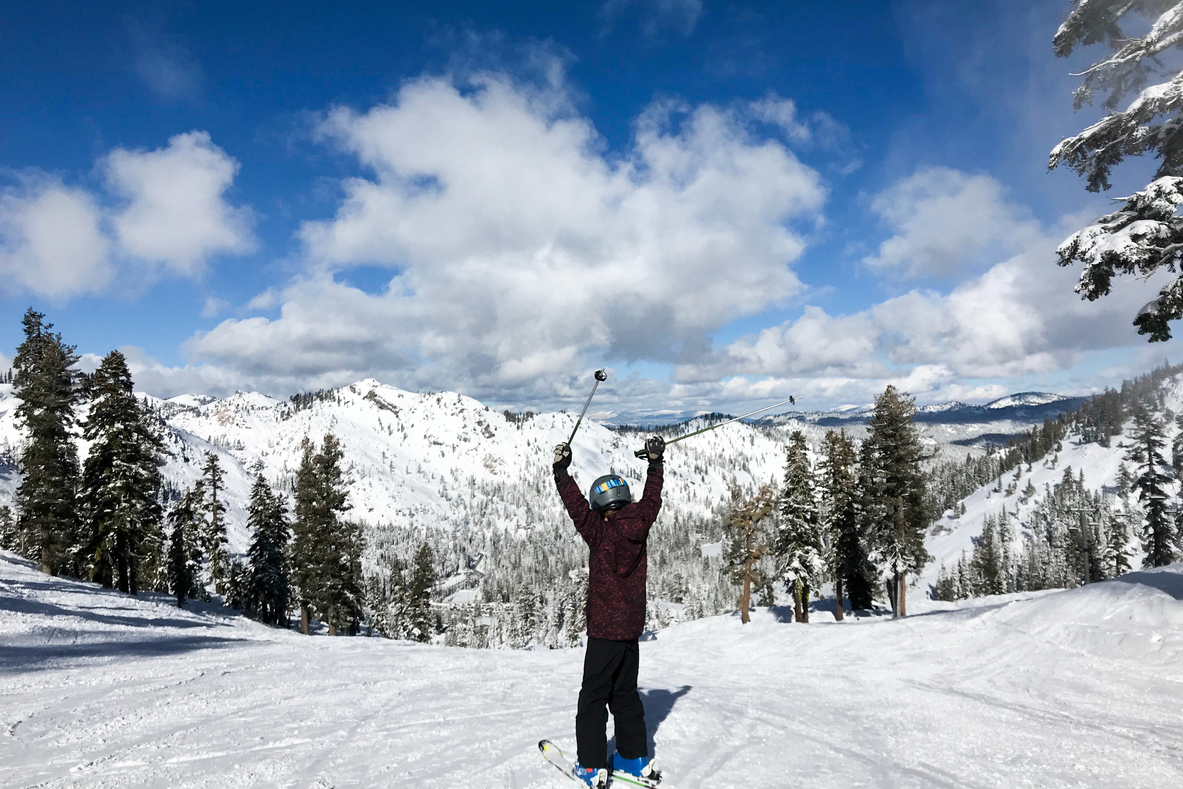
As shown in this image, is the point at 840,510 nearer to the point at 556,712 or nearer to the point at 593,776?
the point at 556,712

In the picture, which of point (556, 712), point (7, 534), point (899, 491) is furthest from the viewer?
point (7, 534)

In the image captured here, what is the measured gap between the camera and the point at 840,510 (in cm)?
3497

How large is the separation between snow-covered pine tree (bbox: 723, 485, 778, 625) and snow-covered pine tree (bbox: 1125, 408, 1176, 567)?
2633 cm

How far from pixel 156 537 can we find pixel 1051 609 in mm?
41880

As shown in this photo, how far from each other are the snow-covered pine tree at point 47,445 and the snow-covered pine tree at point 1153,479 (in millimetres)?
67341

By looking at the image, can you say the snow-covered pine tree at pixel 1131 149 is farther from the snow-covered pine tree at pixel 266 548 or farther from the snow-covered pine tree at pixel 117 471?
the snow-covered pine tree at pixel 266 548

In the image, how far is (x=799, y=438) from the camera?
33875mm

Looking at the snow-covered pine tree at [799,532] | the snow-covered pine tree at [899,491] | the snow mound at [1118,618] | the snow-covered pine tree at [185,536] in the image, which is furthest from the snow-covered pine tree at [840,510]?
the snow-covered pine tree at [185,536]

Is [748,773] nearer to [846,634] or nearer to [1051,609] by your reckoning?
[1051,609]

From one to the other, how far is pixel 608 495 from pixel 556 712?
12.2 ft

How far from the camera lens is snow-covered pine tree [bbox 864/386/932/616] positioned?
3066 centimetres

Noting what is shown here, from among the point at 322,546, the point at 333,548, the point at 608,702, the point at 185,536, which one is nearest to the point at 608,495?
the point at 608,702

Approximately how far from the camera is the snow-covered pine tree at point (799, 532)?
32.8m

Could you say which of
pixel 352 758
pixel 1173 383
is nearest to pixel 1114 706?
pixel 352 758
